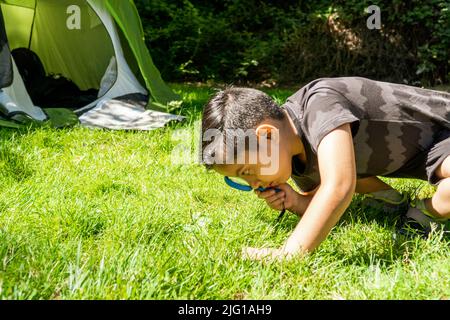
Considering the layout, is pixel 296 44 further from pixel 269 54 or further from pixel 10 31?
pixel 10 31

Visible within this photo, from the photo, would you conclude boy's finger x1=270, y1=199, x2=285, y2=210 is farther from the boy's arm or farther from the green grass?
the boy's arm

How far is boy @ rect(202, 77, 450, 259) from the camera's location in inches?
56.1

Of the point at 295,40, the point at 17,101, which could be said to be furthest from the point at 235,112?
the point at 295,40

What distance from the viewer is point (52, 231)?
1611mm

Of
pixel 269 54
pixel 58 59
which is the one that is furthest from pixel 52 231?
pixel 269 54

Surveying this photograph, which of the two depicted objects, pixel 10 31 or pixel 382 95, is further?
pixel 10 31

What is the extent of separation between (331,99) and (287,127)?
0.52 ft

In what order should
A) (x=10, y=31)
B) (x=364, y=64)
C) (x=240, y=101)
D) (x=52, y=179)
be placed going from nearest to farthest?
(x=240, y=101) < (x=52, y=179) < (x=10, y=31) < (x=364, y=64)

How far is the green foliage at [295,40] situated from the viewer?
6.44 m

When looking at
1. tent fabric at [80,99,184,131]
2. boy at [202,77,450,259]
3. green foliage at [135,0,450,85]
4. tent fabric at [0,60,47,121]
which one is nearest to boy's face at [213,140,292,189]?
boy at [202,77,450,259]

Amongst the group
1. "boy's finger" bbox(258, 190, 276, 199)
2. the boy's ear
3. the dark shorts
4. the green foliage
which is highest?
the boy's ear

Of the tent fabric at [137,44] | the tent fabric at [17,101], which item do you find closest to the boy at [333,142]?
the tent fabric at [17,101]

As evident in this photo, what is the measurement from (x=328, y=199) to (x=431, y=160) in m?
0.55

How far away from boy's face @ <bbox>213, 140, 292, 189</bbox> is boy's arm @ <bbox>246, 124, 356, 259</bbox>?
171 mm
